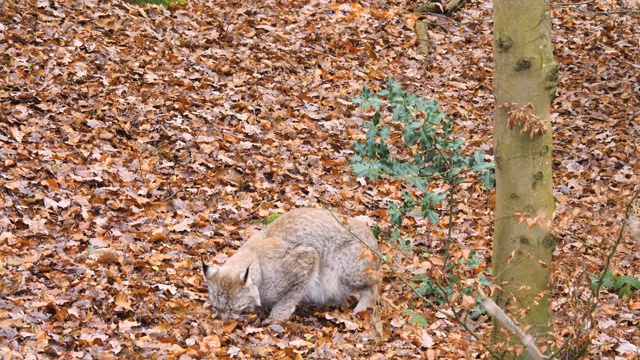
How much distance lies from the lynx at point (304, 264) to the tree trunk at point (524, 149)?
273 centimetres

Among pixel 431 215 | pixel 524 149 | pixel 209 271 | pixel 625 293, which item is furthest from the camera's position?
pixel 625 293

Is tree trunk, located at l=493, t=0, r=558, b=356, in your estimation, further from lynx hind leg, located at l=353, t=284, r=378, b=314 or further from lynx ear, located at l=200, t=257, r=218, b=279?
lynx ear, located at l=200, t=257, r=218, b=279

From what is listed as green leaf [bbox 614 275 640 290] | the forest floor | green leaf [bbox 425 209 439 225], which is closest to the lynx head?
the forest floor

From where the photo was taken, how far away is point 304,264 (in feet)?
25.9

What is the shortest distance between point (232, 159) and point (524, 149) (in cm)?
619

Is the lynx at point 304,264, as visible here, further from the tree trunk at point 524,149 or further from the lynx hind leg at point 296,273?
the tree trunk at point 524,149


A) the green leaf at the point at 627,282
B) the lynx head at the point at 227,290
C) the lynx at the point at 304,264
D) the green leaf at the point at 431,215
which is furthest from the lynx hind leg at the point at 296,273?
the green leaf at the point at 627,282

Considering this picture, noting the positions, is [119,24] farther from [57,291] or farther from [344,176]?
[57,291]

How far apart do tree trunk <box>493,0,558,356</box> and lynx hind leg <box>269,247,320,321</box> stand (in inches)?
123

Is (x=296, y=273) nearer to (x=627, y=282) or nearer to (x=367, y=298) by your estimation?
(x=367, y=298)

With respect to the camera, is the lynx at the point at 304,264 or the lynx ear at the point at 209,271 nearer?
the lynx ear at the point at 209,271

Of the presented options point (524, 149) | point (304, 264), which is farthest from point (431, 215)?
point (304, 264)

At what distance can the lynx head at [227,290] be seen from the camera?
7277 mm

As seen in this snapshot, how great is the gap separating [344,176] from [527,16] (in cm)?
615
